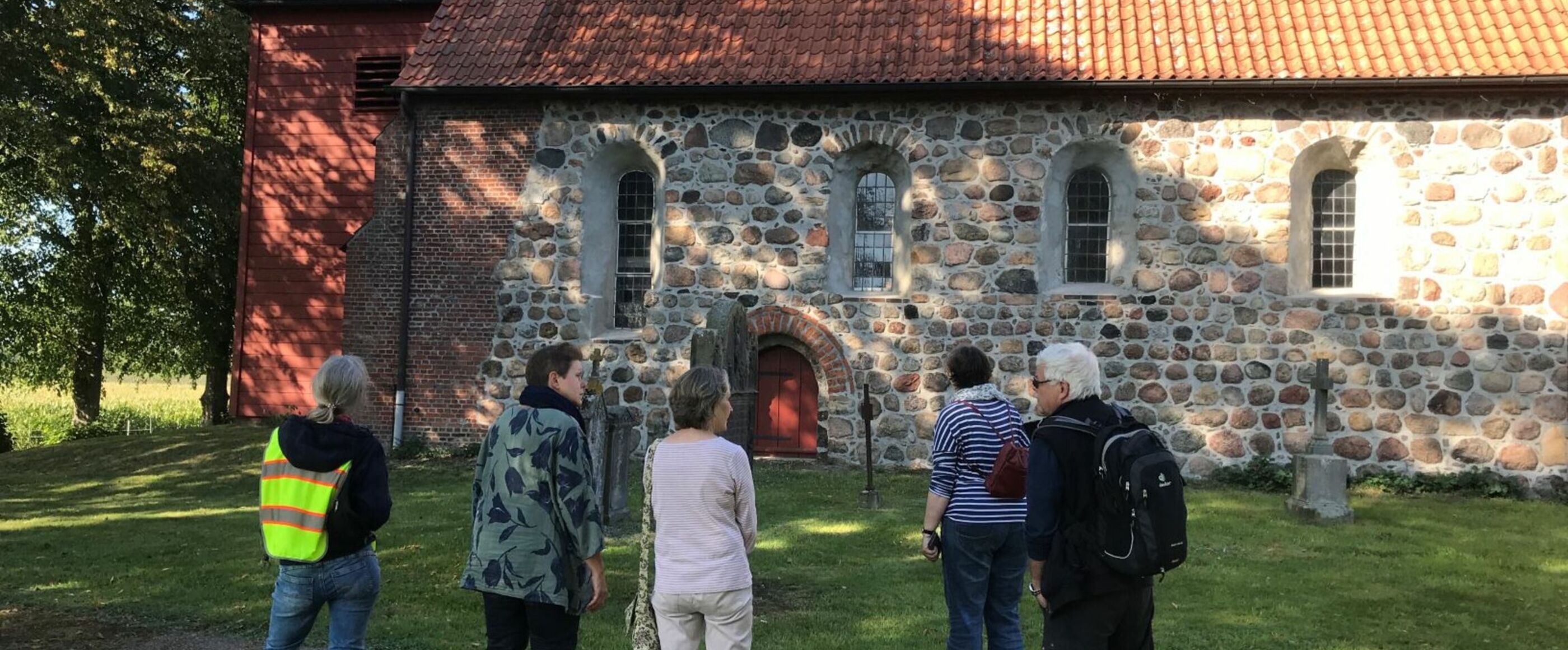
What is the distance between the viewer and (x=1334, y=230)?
14.3 metres

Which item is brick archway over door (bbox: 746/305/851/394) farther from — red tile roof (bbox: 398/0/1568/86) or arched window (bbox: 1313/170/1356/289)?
arched window (bbox: 1313/170/1356/289)

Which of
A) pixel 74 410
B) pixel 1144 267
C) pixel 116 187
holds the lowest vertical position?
pixel 74 410

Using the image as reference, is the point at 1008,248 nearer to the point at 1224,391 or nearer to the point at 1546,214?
the point at 1224,391

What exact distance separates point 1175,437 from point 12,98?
1930 cm

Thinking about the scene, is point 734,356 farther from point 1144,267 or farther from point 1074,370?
point 1144,267

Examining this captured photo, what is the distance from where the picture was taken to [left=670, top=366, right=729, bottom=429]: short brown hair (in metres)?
4.06

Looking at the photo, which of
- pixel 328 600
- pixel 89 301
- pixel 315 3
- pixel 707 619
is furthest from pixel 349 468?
pixel 89 301

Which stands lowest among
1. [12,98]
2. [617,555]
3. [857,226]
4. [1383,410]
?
[617,555]

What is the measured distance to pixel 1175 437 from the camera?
14.1m

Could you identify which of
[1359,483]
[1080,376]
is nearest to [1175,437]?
[1359,483]

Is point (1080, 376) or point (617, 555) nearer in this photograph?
point (1080, 376)

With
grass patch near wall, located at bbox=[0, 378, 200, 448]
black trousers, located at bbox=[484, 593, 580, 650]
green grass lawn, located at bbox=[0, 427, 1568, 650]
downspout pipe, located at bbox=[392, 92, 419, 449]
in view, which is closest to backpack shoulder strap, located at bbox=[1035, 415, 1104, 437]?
black trousers, located at bbox=[484, 593, 580, 650]

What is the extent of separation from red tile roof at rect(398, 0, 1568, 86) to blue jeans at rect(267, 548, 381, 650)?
11.1 metres

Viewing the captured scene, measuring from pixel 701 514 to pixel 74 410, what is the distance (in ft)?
86.8
